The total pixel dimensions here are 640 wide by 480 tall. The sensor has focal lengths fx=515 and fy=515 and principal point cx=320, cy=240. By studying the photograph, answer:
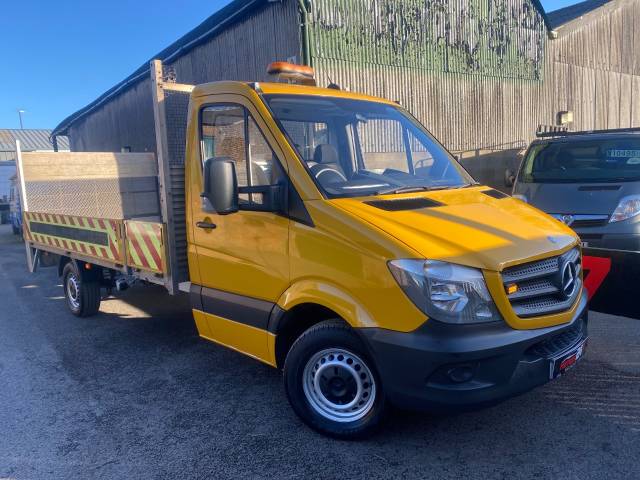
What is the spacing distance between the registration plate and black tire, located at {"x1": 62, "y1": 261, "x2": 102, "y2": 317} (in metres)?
5.54

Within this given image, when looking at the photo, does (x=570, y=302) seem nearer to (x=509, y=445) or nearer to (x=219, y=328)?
(x=509, y=445)

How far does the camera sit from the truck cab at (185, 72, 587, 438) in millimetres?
2893

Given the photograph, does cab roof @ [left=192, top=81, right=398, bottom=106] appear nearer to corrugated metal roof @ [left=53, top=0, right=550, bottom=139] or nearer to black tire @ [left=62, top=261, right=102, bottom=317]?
black tire @ [left=62, top=261, right=102, bottom=317]

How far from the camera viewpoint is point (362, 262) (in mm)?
3057

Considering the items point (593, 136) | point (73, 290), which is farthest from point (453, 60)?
point (73, 290)

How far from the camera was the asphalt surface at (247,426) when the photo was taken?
10.5ft

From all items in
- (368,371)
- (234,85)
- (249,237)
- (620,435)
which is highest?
(234,85)

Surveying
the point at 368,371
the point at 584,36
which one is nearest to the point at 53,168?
the point at 368,371

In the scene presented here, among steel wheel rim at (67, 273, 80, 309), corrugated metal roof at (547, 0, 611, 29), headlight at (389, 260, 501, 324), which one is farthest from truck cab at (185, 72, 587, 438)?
corrugated metal roof at (547, 0, 611, 29)

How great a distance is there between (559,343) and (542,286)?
38 cm

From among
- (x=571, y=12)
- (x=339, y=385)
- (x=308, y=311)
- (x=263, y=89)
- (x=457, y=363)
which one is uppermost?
(x=571, y=12)

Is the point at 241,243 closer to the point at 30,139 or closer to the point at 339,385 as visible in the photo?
the point at 339,385

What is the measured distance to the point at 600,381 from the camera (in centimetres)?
419

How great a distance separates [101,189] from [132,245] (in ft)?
7.76
